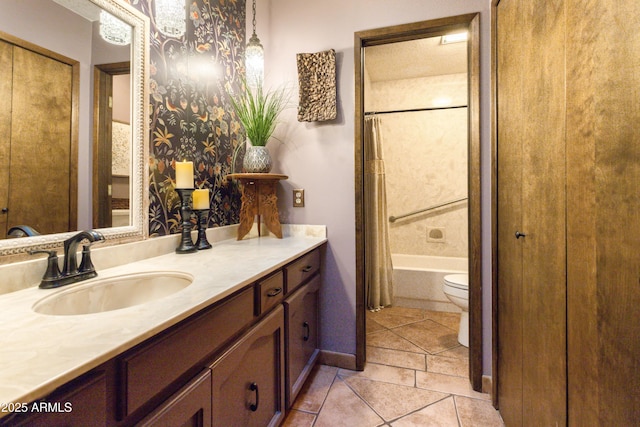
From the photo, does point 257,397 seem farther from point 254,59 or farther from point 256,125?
point 254,59

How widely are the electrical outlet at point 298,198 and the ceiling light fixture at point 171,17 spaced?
3.37 ft

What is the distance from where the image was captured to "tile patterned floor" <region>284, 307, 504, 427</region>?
56.4 inches

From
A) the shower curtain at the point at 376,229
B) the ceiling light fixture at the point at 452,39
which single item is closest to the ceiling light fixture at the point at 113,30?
the shower curtain at the point at 376,229

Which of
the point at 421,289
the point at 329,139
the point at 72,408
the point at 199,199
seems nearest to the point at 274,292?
the point at 199,199

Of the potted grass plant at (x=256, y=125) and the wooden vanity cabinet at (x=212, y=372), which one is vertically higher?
the potted grass plant at (x=256, y=125)

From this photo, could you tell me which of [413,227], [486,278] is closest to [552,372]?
[486,278]

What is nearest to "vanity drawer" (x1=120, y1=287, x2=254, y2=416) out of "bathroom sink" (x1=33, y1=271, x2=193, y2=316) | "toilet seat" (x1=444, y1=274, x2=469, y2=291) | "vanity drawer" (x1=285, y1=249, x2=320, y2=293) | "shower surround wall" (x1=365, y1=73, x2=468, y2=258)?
"bathroom sink" (x1=33, y1=271, x2=193, y2=316)

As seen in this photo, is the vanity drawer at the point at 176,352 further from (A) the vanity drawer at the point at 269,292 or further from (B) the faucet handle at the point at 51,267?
(B) the faucet handle at the point at 51,267

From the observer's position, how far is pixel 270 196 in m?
1.89

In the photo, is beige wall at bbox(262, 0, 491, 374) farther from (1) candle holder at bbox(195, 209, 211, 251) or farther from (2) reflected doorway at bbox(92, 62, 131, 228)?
(2) reflected doorway at bbox(92, 62, 131, 228)

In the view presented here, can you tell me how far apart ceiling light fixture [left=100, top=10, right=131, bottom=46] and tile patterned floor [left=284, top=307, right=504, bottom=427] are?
176 cm

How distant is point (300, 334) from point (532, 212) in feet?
3.77

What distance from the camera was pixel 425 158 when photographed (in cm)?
342

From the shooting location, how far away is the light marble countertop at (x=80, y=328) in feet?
1.43
